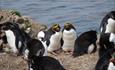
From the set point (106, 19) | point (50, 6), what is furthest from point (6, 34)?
point (50, 6)

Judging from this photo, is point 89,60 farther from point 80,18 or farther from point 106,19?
point 80,18

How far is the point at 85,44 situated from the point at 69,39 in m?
0.43

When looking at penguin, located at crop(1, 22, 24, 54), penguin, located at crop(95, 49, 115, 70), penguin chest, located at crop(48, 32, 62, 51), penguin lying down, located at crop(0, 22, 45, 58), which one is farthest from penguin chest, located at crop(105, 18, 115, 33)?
penguin, located at crop(1, 22, 24, 54)

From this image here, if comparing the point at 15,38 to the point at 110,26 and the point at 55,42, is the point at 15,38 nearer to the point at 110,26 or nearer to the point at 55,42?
the point at 55,42

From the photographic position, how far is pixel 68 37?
10633mm

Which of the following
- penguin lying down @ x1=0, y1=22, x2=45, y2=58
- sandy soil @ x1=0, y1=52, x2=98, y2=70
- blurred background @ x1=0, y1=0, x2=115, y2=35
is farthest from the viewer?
blurred background @ x1=0, y1=0, x2=115, y2=35

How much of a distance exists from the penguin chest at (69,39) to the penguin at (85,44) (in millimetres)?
284

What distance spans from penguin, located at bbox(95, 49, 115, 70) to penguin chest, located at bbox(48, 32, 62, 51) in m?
1.66

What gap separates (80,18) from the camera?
60.3 feet

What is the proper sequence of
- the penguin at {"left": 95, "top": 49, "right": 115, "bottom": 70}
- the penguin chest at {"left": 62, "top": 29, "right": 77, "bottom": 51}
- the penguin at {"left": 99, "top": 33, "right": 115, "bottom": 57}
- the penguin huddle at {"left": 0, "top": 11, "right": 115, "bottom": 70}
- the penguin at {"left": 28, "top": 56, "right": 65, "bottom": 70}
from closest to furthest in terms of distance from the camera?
the penguin at {"left": 95, "top": 49, "right": 115, "bottom": 70}
the penguin at {"left": 28, "top": 56, "right": 65, "bottom": 70}
the penguin huddle at {"left": 0, "top": 11, "right": 115, "bottom": 70}
the penguin at {"left": 99, "top": 33, "right": 115, "bottom": 57}
the penguin chest at {"left": 62, "top": 29, "right": 77, "bottom": 51}

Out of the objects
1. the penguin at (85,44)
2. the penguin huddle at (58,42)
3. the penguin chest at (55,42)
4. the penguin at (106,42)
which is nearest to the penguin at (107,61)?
the penguin huddle at (58,42)

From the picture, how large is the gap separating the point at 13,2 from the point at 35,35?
1070 centimetres

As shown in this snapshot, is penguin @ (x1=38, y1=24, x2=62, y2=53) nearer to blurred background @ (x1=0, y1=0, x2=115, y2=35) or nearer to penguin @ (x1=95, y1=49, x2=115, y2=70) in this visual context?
penguin @ (x1=95, y1=49, x2=115, y2=70)

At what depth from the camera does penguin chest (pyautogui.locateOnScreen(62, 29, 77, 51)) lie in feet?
34.8
